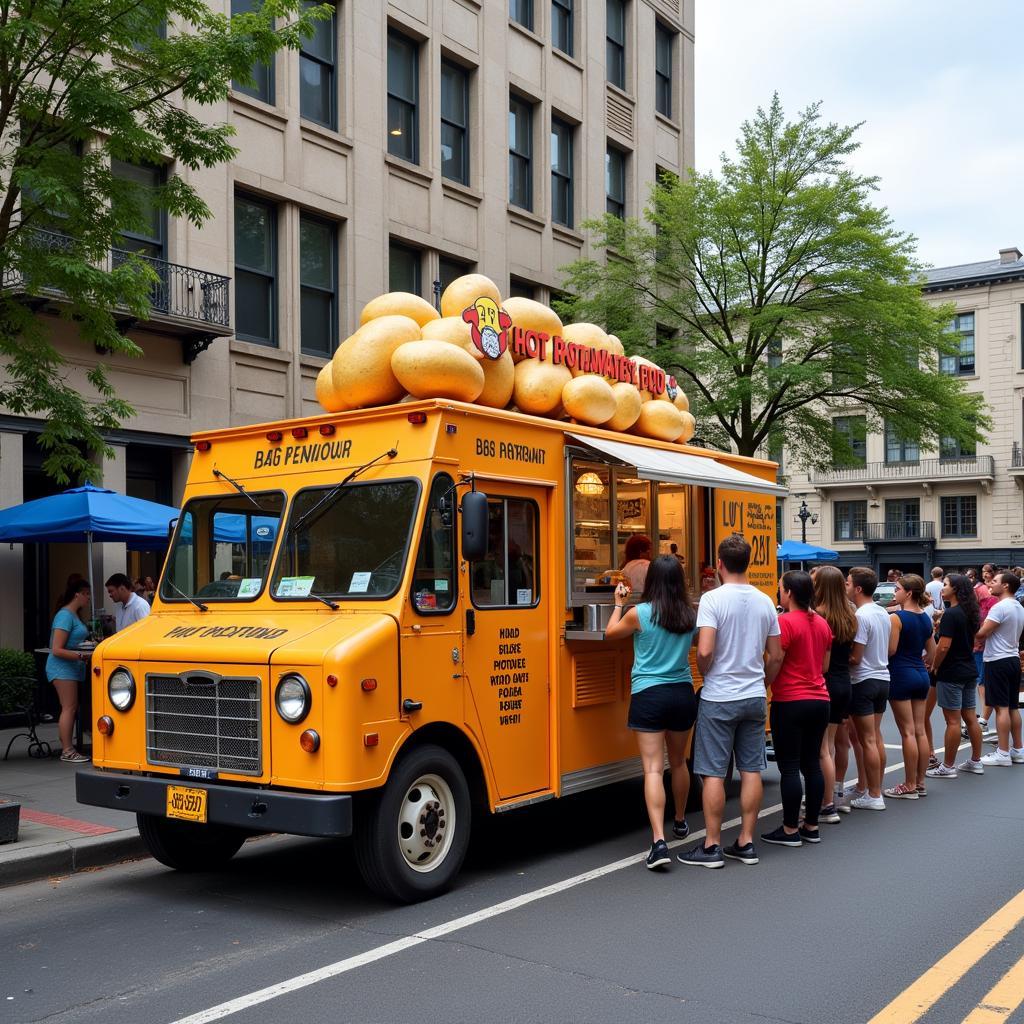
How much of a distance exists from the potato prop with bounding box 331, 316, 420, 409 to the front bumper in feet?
8.70

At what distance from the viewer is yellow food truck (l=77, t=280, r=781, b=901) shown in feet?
20.0

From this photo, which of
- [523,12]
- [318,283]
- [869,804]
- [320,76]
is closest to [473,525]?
[869,804]

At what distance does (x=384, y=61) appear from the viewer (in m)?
19.1

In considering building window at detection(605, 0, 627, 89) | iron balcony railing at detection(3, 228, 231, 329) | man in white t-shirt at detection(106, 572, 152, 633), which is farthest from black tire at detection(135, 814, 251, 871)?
building window at detection(605, 0, 627, 89)

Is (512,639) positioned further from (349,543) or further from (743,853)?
(743,853)

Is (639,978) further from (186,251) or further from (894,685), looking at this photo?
(186,251)

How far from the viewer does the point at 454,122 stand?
21.1 metres

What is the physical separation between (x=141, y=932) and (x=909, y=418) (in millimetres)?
18773

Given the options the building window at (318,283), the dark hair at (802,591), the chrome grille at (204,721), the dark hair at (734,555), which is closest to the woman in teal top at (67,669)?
the chrome grille at (204,721)

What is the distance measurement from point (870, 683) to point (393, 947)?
474cm

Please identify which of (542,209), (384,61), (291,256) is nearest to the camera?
(291,256)

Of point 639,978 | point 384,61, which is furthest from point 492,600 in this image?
point 384,61

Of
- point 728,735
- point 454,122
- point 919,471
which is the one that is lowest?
point 728,735

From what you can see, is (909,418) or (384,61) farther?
(909,418)
